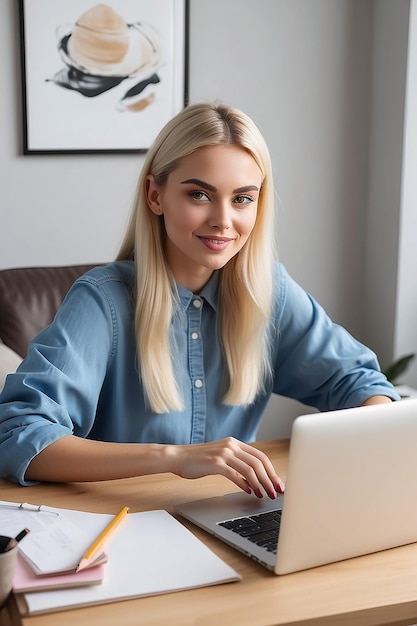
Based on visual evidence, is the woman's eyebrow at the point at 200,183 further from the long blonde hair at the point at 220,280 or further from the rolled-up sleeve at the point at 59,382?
the rolled-up sleeve at the point at 59,382

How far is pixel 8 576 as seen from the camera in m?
1.00

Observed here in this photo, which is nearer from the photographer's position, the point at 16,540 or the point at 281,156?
the point at 16,540

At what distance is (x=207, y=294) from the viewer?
170 centimetres

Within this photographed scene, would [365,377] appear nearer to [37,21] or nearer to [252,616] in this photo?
[252,616]

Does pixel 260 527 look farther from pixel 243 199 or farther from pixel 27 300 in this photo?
pixel 27 300

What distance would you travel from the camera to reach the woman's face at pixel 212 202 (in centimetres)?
154

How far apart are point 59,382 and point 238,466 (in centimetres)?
36

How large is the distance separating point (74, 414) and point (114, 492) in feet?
0.70

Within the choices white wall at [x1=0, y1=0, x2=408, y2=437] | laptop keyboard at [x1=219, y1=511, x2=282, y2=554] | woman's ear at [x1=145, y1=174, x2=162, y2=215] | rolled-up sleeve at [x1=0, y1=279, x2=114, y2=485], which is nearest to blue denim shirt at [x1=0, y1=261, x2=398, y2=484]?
rolled-up sleeve at [x1=0, y1=279, x2=114, y2=485]

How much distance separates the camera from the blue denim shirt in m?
1.44

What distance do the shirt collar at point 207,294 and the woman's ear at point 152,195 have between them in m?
0.15

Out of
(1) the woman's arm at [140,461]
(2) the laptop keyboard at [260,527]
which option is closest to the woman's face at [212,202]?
(1) the woman's arm at [140,461]

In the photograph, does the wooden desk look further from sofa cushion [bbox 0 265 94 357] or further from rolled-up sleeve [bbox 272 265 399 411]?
sofa cushion [bbox 0 265 94 357]

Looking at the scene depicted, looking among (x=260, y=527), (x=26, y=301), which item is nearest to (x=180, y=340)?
(x=260, y=527)
